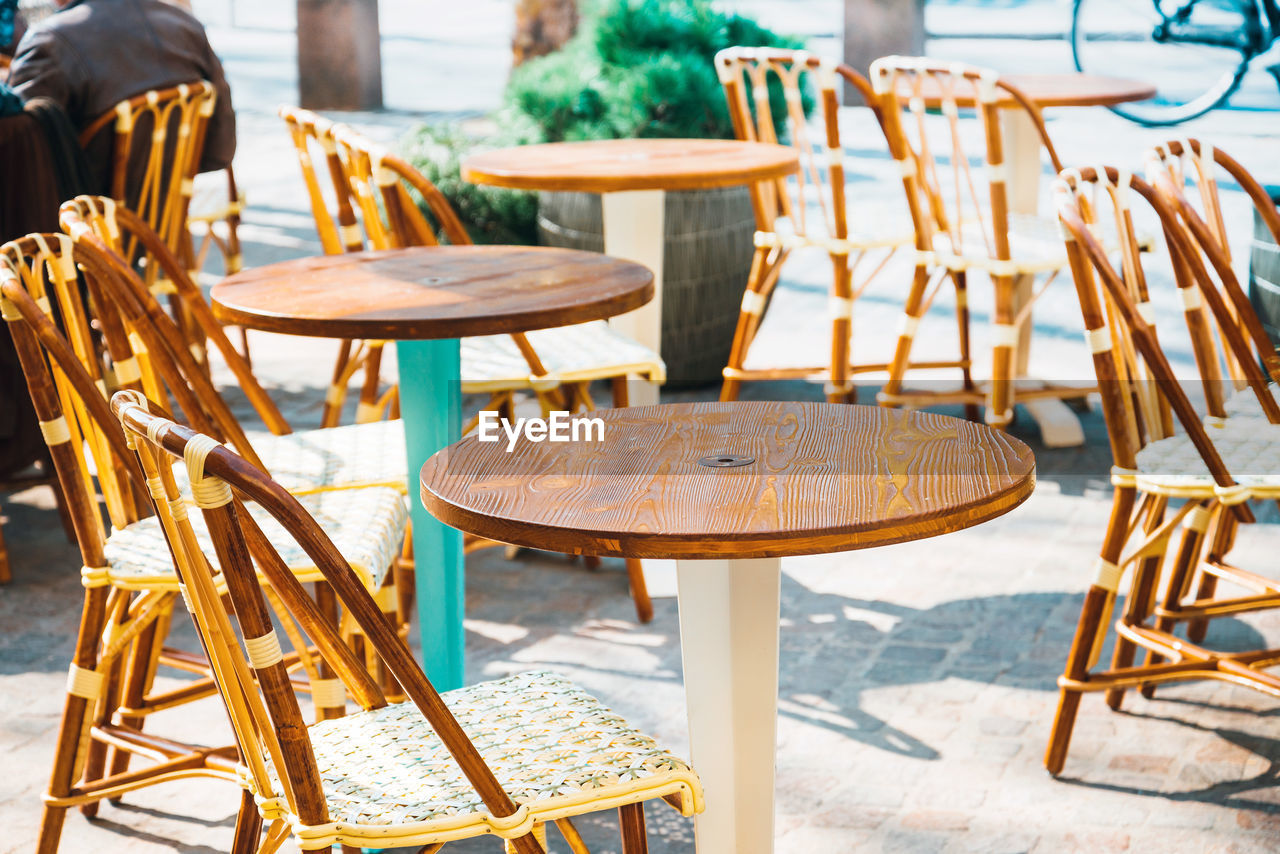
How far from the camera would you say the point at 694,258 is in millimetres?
5340

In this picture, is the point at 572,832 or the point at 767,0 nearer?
the point at 572,832

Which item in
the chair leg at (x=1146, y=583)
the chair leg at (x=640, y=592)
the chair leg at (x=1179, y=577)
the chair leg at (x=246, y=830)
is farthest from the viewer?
the chair leg at (x=640, y=592)

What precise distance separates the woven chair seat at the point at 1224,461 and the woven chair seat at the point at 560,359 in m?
1.15

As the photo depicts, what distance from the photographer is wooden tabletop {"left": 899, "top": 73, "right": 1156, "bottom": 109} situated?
484 cm

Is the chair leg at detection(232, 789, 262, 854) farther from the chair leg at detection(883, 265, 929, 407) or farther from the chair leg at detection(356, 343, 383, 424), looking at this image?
the chair leg at detection(883, 265, 929, 407)

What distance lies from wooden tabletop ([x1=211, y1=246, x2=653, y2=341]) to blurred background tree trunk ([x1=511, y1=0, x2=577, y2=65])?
4.66 meters

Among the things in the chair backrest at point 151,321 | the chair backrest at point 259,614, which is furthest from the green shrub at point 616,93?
the chair backrest at point 259,614

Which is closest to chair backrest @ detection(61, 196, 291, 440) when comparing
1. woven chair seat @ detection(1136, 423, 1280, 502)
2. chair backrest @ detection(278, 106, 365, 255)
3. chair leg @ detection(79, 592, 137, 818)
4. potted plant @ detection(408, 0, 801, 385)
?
chair leg @ detection(79, 592, 137, 818)

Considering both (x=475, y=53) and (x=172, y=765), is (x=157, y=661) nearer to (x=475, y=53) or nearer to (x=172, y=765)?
(x=172, y=765)

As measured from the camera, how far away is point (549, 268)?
2.96 m

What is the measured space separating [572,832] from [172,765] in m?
0.91

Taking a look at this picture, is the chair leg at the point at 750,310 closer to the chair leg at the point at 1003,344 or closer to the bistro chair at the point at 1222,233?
the chair leg at the point at 1003,344

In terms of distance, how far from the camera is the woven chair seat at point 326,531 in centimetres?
241

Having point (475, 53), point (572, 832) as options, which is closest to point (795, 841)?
point (572, 832)
